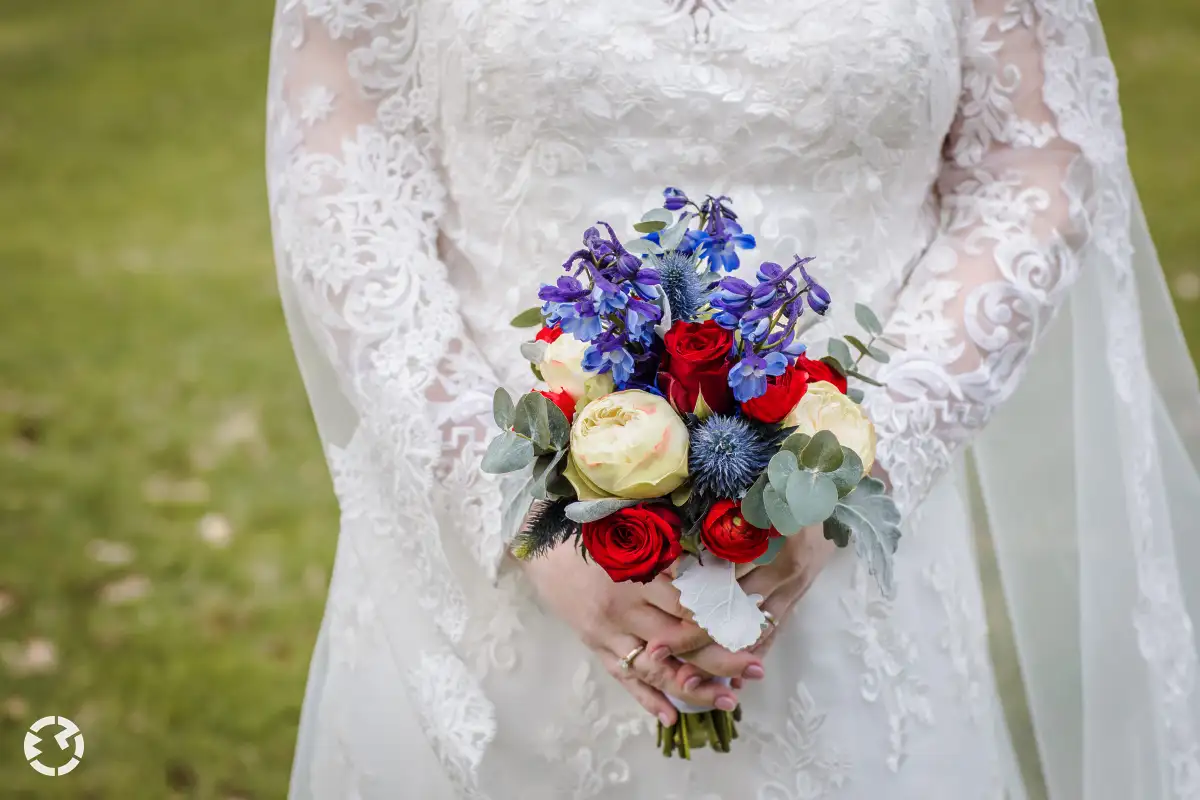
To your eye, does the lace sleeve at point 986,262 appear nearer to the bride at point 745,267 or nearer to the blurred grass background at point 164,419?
the bride at point 745,267

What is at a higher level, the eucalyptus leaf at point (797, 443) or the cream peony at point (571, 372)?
the eucalyptus leaf at point (797, 443)

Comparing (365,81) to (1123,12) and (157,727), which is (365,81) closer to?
(157,727)

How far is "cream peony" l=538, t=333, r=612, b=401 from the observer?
4.98ft

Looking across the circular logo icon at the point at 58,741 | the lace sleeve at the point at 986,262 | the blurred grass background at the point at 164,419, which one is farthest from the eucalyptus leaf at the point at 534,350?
the circular logo icon at the point at 58,741

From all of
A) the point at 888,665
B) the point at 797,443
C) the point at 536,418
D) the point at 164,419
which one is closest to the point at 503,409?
the point at 536,418

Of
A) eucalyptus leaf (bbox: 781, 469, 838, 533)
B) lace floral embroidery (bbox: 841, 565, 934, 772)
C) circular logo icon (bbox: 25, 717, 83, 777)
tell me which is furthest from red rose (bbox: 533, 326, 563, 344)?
circular logo icon (bbox: 25, 717, 83, 777)

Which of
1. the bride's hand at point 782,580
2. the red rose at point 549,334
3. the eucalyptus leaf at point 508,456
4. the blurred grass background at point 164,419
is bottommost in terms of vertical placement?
the blurred grass background at point 164,419

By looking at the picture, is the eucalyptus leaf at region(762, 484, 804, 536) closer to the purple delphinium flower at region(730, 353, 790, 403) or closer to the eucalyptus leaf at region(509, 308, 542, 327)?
the purple delphinium flower at region(730, 353, 790, 403)

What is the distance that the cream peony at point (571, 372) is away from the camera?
4.98 ft

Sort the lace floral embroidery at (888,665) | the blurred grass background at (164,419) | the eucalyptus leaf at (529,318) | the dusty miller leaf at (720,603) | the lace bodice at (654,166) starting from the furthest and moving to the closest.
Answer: the blurred grass background at (164,419), the lace floral embroidery at (888,665), the lace bodice at (654,166), the eucalyptus leaf at (529,318), the dusty miller leaf at (720,603)

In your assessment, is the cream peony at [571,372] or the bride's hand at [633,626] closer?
the cream peony at [571,372]

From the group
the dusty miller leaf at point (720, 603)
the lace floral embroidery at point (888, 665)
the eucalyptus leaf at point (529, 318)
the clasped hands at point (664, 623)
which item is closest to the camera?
the dusty miller leaf at point (720, 603)

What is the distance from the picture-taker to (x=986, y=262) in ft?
6.60

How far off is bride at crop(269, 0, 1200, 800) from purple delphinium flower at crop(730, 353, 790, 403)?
40 cm
